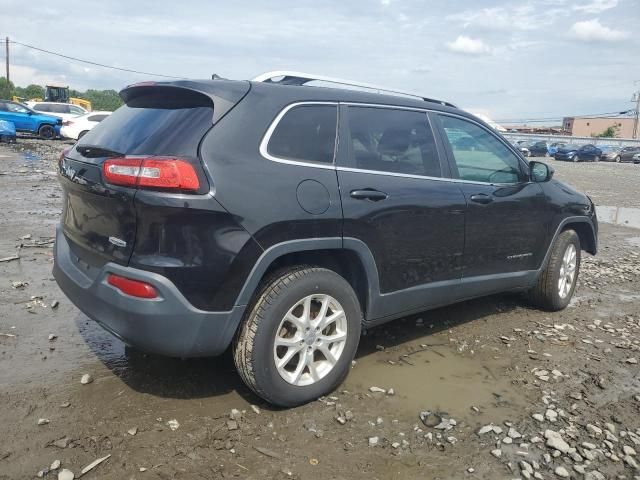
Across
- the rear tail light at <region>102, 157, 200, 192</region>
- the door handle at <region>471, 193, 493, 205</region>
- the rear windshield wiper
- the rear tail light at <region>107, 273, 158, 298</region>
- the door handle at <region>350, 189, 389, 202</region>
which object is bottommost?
the rear tail light at <region>107, 273, 158, 298</region>

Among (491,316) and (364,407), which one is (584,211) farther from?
(364,407)

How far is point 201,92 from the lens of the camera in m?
3.06

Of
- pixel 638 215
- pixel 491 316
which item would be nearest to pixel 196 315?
pixel 491 316

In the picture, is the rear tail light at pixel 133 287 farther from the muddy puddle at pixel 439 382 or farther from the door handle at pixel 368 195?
the muddy puddle at pixel 439 382

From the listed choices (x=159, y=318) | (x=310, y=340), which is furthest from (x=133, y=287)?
(x=310, y=340)

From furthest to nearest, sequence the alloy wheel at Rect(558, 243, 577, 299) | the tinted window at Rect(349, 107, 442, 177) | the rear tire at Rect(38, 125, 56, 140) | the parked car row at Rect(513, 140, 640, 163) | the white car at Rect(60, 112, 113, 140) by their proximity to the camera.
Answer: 1. the parked car row at Rect(513, 140, 640, 163)
2. the rear tire at Rect(38, 125, 56, 140)
3. the white car at Rect(60, 112, 113, 140)
4. the alloy wheel at Rect(558, 243, 577, 299)
5. the tinted window at Rect(349, 107, 442, 177)

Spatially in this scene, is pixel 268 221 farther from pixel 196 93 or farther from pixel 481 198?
pixel 481 198

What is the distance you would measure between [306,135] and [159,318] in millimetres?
1351

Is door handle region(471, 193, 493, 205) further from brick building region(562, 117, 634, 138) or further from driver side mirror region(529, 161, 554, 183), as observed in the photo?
brick building region(562, 117, 634, 138)

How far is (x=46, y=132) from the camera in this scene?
25828mm

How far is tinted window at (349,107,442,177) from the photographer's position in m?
3.56

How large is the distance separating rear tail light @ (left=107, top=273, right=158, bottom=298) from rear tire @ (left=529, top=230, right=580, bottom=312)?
372 centimetres

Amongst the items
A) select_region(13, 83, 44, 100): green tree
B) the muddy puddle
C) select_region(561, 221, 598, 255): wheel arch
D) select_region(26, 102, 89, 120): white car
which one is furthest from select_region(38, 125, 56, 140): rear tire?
select_region(13, 83, 44, 100): green tree

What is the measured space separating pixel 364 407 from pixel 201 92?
2.06 m
